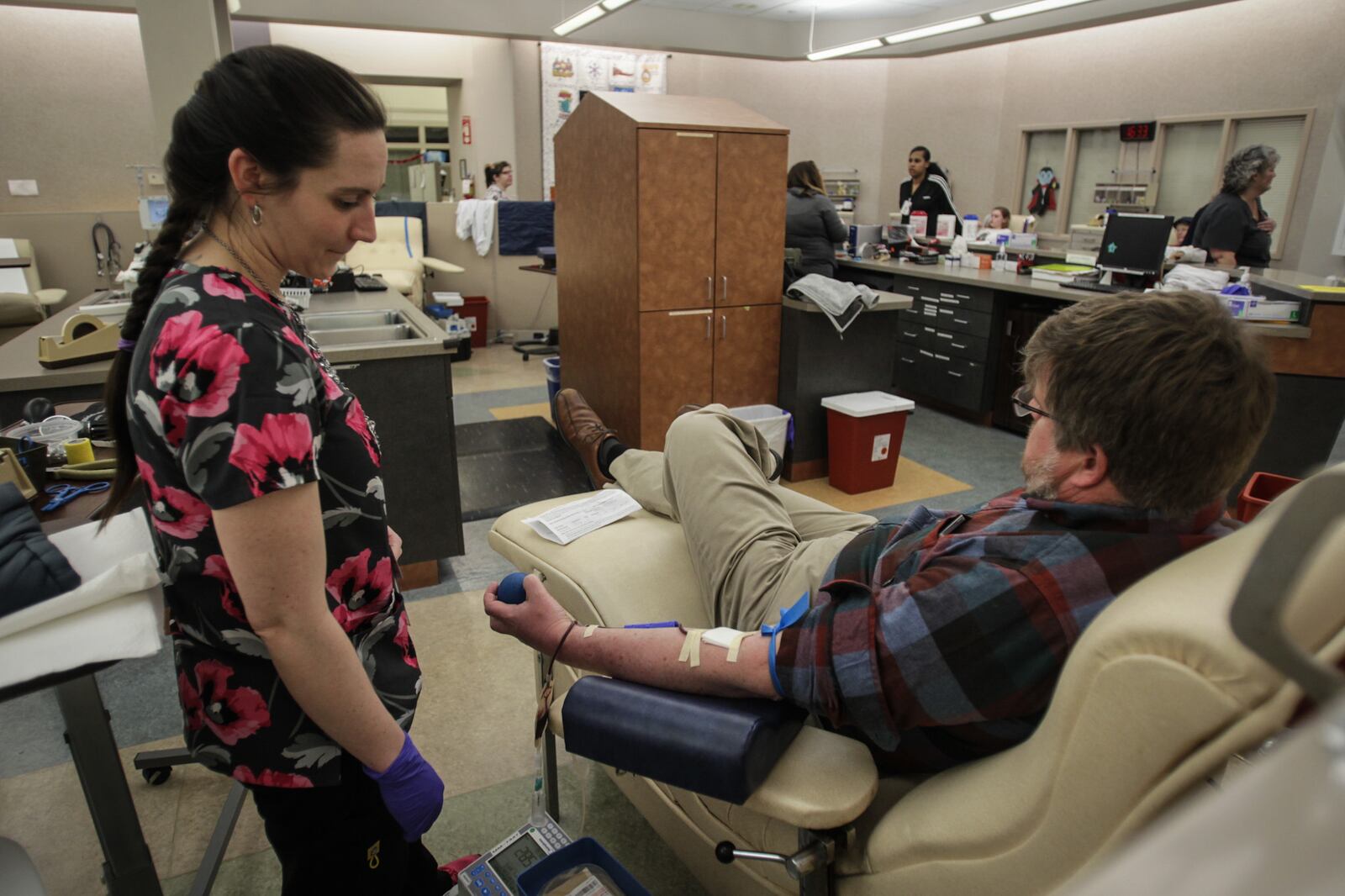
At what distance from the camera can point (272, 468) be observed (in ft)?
2.68

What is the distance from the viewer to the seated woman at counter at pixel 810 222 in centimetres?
446

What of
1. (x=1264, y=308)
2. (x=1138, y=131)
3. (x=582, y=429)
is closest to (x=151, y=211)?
(x=582, y=429)

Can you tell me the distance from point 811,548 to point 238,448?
116 cm

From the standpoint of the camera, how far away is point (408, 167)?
10.0 meters

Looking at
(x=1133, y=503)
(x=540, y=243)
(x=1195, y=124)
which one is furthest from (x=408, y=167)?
(x=1133, y=503)

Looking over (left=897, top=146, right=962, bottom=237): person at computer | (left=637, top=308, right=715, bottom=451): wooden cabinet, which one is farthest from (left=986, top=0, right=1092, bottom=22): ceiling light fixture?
(left=637, top=308, right=715, bottom=451): wooden cabinet

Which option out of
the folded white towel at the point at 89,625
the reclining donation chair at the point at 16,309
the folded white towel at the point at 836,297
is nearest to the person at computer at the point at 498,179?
the reclining donation chair at the point at 16,309

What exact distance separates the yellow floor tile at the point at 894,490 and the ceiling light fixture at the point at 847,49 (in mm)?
4719

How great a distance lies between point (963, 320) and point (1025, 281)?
1.29ft

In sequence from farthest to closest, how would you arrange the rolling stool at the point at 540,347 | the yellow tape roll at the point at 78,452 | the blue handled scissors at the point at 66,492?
1. the rolling stool at the point at 540,347
2. the yellow tape roll at the point at 78,452
3. the blue handled scissors at the point at 66,492

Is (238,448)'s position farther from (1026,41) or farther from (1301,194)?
(1026,41)

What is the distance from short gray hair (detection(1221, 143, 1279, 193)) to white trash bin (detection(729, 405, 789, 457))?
9.72 ft

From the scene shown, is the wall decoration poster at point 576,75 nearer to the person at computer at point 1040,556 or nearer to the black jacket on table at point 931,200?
the black jacket on table at point 931,200

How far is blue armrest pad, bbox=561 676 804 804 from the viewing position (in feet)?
3.40
